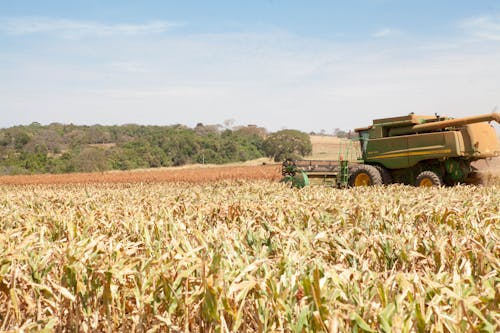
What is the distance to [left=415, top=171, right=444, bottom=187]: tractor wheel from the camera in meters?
13.2

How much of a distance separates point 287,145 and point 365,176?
5496cm

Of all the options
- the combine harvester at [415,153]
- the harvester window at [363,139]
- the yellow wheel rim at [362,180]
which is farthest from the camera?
the harvester window at [363,139]

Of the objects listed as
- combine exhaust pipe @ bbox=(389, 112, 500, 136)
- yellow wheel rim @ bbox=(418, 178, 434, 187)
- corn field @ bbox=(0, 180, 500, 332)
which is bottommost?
yellow wheel rim @ bbox=(418, 178, 434, 187)

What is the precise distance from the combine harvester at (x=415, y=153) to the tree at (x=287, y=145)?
48349 millimetres

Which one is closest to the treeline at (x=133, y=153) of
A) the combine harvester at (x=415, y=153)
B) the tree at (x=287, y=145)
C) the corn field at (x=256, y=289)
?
the tree at (x=287, y=145)

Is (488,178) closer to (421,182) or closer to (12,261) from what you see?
(421,182)

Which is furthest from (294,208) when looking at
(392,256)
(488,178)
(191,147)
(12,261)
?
(191,147)

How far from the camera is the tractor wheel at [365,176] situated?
47.8 ft

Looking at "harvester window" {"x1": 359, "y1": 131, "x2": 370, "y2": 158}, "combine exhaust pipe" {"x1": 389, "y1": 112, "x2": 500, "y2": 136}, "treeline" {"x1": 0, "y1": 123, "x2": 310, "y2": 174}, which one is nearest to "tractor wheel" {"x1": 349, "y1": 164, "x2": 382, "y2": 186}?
"harvester window" {"x1": 359, "y1": 131, "x2": 370, "y2": 158}

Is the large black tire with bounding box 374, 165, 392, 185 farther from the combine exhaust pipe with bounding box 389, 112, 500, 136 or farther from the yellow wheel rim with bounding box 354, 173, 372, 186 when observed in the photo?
the combine exhaust pipe with bounding box 389, 112, 500, 136

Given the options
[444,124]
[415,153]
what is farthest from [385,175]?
[444,124]

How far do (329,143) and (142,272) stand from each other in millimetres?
77801

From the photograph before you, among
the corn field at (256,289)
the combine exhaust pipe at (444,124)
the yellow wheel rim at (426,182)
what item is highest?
the combine exhaust pipe at (444,124)

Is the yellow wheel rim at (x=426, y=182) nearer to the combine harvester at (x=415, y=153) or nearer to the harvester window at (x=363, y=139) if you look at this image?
the combine harvester at (x=415, y=153)
